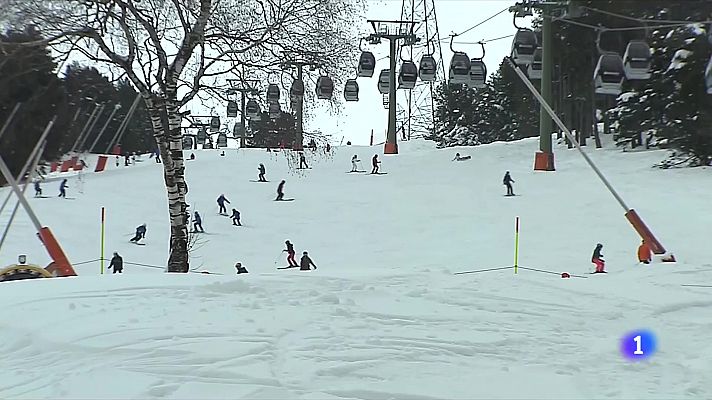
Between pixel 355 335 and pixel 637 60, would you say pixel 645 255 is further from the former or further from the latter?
pixel 355 335

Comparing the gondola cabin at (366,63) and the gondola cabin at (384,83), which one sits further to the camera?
the gondola cabin at (384,83)

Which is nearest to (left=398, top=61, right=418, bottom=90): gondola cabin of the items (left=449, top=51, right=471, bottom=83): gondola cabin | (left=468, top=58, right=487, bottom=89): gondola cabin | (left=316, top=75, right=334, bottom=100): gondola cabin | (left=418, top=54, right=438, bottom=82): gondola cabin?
(left=418, top=54, right=438, bottom=82): gondola cabin

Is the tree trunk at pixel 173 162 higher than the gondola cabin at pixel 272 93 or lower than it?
lower

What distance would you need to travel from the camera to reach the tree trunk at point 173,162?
12.8m

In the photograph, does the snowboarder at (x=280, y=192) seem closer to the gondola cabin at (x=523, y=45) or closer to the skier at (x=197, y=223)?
the skier at (x=197, y=223)

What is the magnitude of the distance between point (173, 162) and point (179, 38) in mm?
1846

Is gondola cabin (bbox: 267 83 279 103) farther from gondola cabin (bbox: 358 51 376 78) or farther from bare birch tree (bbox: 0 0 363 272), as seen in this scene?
Answer: gondola cabin (bbox: 358 51 376 78)

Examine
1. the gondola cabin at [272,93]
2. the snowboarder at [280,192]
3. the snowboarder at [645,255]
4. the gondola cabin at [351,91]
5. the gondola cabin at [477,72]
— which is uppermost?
the gondola cabin at [477,72]

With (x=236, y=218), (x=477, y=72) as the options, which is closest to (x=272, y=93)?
(x=477, y=72)

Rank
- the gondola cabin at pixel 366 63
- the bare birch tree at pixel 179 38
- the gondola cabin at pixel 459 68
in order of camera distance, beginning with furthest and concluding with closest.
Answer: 1. the gondola cabin at pixel 366 63
2. the gondola cabin at pixel 459 68
3. the bare birch tree at pixel 179 38

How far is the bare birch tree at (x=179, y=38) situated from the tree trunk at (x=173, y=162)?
0.05ft

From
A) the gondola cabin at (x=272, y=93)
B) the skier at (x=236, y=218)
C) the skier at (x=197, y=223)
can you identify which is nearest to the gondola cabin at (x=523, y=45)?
the gondola cabin at (x=272, y=93)

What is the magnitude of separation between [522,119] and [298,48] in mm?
47959

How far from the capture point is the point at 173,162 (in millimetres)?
12836
